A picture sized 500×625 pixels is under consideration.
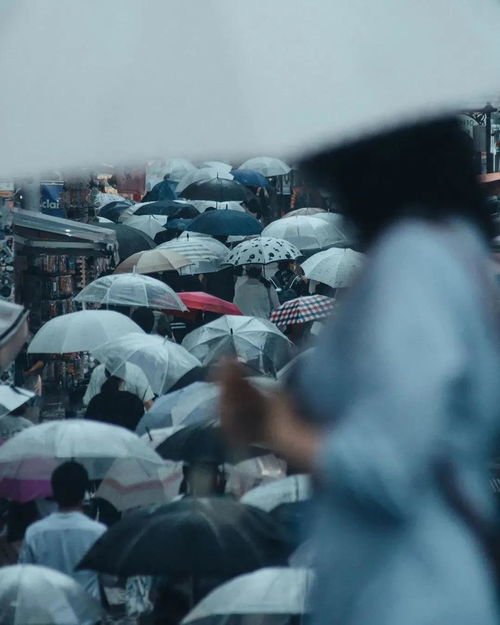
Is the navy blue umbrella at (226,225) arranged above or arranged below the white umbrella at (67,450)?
above

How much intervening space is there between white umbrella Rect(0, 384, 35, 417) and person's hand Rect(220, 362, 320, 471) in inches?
210

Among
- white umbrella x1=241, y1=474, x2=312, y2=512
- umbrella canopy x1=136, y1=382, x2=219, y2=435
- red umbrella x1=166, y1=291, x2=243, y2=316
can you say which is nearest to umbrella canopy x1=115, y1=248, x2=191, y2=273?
red umbrella x1=166, y1=291, x2=243, y2=316

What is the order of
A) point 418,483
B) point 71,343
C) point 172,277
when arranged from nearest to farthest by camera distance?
point 418,483
point 71,343
point 172,277

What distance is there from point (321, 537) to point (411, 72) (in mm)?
606

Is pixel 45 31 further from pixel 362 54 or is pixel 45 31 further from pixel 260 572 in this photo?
pixel 260 572

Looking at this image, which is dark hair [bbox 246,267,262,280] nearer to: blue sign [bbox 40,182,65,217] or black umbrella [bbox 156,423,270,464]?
blue sign [bbox 40,182,65,217]

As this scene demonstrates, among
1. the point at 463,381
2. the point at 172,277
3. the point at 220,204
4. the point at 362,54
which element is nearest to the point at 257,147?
the point at 362,54

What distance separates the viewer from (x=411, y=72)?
1577 millimetres

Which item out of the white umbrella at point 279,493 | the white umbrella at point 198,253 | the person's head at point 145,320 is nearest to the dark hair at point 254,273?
the white umbrella at point 198,253

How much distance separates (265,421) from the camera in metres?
1.77

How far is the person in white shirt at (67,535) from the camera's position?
4.30 metres

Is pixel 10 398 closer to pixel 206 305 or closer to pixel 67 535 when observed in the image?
pixel 67 535

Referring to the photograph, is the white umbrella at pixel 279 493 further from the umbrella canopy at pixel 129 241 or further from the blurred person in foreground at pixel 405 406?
the umbrella canopy at pixel 129 241

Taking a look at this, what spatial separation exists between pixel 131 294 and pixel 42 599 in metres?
8.72
